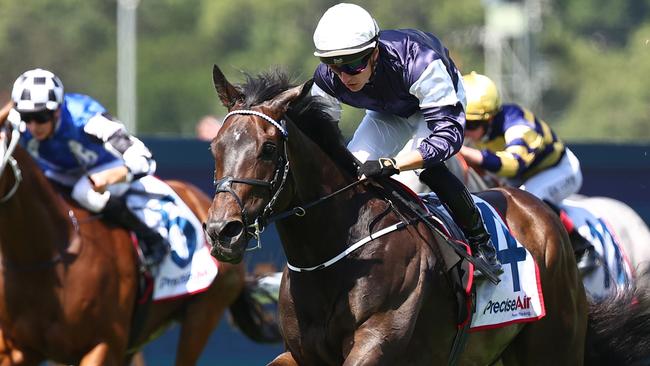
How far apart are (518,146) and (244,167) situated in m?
3.60

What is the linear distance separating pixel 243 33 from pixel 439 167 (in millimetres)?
29372

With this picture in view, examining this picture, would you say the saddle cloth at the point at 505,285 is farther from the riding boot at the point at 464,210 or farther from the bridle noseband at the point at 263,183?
the bridle noseband at the point at 263,183

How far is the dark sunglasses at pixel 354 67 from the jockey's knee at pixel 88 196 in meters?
2.50

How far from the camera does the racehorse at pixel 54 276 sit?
639 centimetres

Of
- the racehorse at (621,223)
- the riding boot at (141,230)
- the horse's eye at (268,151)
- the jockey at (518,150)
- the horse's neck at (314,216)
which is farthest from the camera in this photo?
the racehorse at (621,223)

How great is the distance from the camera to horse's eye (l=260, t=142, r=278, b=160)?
175 inches

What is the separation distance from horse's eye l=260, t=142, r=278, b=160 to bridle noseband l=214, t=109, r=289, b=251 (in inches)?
1.9

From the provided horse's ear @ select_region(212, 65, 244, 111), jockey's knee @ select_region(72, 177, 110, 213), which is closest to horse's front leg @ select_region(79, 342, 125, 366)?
jockey's knee @ select_region(72, 177, 110, 213)

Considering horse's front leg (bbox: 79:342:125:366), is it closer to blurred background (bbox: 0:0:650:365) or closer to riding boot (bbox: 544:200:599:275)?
riding boot (bbox: 544:200:599:275)

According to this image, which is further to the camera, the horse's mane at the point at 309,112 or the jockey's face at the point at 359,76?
the jockey's face at the point at 359,76

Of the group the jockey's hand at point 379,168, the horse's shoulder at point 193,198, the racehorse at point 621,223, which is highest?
the jockey's hand at point 379,168

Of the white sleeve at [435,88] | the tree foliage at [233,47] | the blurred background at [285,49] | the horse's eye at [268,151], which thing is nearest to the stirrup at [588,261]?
the white sleeve at [435,88]

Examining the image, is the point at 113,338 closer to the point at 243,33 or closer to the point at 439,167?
the point at 439,167

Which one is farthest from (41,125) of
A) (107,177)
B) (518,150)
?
(518,150)
